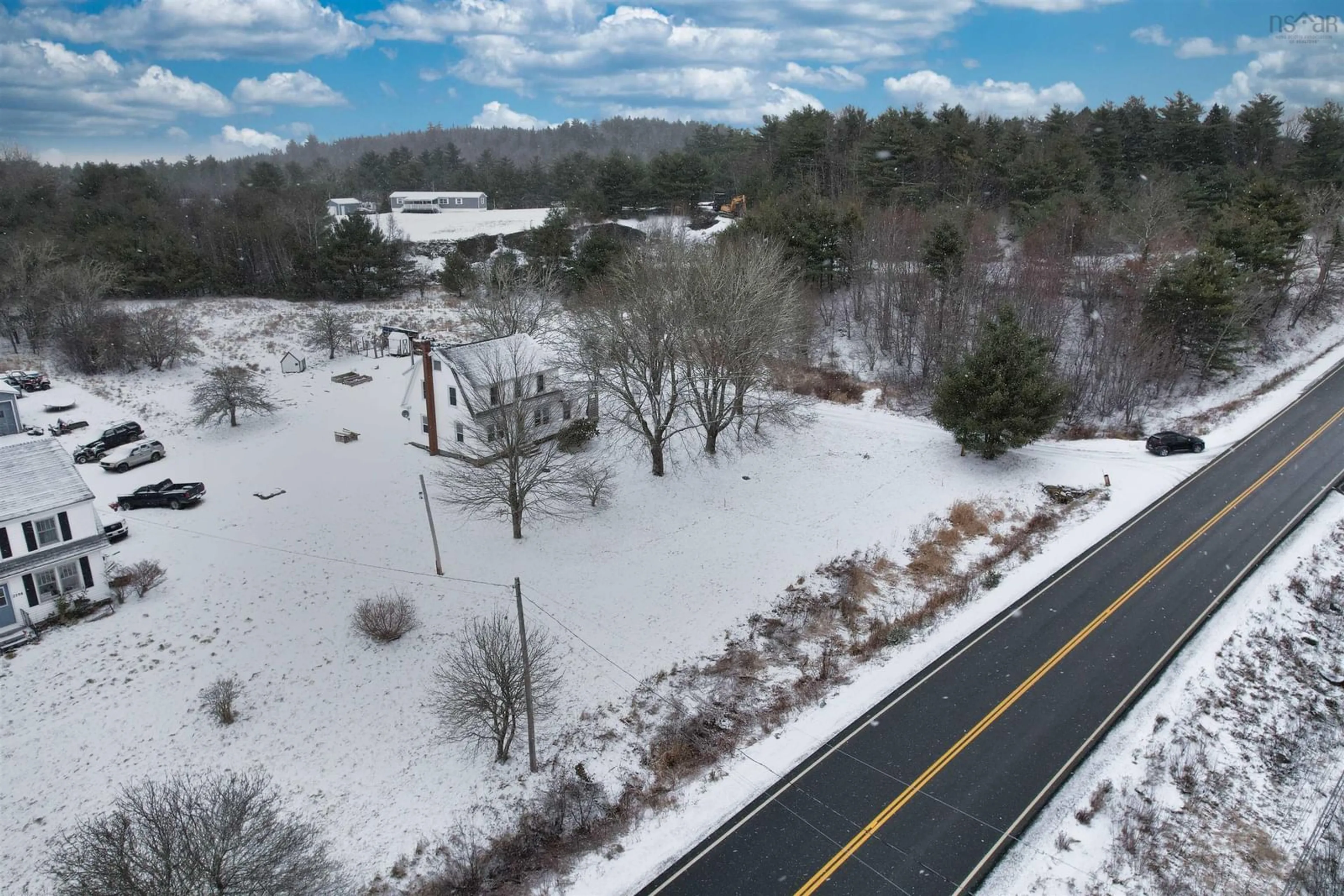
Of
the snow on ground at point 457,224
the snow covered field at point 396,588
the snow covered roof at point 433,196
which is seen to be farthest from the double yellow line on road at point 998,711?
the snow covered roof at point 433,196

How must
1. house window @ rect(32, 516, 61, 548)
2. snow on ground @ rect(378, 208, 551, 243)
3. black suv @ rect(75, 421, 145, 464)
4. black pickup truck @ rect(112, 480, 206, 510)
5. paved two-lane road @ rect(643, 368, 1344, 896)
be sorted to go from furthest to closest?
snow on ground @ rect(378, 208, 551, 243) < black suv @ rect(75, 421, 145, 464) < black pickup truck @ rect(112, 480, 206, 510) < house window @ rect(32, 516, 61, 548) < paved two-lane road @ rect(643, 368, 1344, 896)

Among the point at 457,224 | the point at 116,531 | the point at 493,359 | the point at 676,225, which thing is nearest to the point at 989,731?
the point at 493,359

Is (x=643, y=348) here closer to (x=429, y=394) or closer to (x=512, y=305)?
(x=429, y=394)

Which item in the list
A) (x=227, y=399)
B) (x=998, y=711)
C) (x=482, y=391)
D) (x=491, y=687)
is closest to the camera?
(x=491, y=687)

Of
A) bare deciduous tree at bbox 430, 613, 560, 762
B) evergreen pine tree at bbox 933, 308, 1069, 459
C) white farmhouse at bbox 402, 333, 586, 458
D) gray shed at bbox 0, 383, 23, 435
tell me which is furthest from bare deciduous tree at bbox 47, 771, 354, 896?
evergreen pine tree at bbox 933, 308, 1069, 459

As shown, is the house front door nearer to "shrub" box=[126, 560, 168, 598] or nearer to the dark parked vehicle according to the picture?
"shrub" box=[126, 560, 168, 598]

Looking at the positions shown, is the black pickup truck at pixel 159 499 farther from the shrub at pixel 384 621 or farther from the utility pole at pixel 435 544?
the shrub at pixel 384 621

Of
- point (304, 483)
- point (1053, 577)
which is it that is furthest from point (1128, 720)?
point (304, 483)
